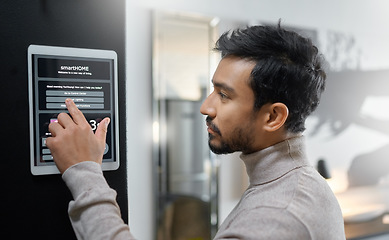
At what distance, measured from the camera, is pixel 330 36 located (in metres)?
2.24

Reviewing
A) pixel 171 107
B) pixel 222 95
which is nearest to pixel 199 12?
pixel 171 107

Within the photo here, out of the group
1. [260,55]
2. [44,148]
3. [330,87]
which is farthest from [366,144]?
[44,148]

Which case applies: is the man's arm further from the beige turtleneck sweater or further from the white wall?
the white wall

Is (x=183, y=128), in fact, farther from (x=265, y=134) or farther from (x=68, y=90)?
(x=68, y=90)

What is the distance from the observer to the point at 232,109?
2.96 feet

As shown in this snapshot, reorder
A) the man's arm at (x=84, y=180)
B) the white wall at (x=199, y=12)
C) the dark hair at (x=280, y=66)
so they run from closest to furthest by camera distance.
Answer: the man's arm at (x=84, y=180), the dark hair at (x=280, y=66), the white wall at (x=199, y=12)

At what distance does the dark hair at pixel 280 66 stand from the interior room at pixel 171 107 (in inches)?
11.7

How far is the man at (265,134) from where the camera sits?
0.78m

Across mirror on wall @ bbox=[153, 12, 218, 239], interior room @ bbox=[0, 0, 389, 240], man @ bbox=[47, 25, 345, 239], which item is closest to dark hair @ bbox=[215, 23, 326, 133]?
man @ bbox=[47, 25, 345, 239]

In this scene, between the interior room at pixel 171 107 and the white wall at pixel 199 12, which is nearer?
the interior room at pixel 171 107

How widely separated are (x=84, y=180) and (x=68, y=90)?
202 millimetres

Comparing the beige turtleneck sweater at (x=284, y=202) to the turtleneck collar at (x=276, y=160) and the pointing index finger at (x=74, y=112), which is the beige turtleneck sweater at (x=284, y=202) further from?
the pointing index finger at (x=74, y=112)

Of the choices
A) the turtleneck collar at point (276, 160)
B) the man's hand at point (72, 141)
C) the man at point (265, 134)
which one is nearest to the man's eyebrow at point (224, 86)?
the man at point (265, 134)

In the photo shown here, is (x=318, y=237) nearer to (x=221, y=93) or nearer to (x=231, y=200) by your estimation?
(x=221, y=93)
